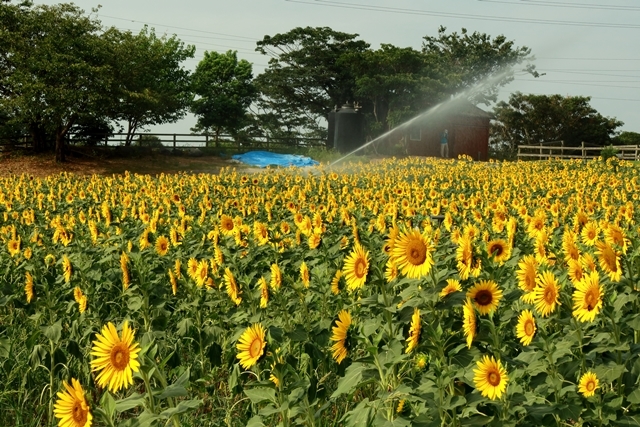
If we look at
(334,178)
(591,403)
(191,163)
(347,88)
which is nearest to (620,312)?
(591,403)

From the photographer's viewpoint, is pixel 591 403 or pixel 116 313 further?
pixel 116 313

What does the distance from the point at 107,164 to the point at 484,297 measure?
2916 centimetres

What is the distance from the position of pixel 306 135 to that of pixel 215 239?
133ft

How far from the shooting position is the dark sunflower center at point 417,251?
2844 mm

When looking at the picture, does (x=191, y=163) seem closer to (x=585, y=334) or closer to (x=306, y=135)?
(x=306, y=135)

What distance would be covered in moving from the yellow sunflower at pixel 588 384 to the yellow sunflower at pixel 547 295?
30 centimetres

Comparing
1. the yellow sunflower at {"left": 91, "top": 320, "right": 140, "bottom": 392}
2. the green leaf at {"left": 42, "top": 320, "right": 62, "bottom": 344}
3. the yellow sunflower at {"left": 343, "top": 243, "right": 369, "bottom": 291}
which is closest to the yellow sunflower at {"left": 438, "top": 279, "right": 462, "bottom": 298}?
the yellow sunflower at {"left": 343, "top": 243, "right": 369, "bottom": 291}

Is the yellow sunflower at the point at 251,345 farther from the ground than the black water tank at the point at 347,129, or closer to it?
closer to it

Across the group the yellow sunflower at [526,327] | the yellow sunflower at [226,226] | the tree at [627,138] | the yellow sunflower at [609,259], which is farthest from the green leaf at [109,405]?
the tree at [627,138]

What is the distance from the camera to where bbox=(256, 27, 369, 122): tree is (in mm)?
42156

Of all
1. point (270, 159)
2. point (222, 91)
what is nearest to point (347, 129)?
point (270, 159)

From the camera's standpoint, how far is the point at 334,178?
15344mm

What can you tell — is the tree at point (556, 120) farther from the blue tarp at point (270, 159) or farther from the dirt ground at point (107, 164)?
Result: the dirt ground at point (107, 164)

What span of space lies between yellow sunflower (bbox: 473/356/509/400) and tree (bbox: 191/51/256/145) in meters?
39.5
